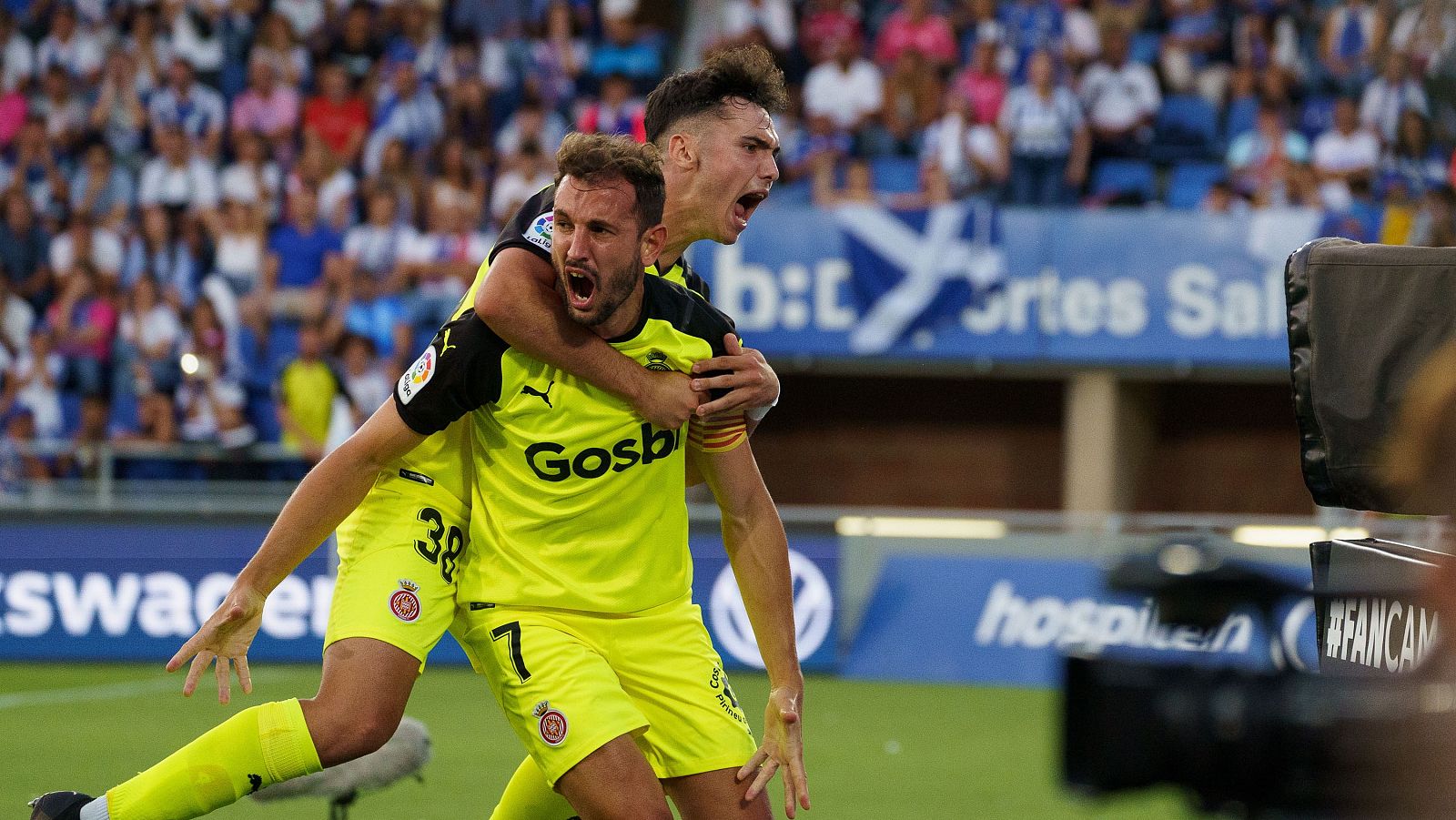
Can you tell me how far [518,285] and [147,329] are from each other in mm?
11741

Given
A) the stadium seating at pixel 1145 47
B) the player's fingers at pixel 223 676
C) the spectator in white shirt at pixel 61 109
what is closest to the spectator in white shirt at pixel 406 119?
the spectator in white shirt at pixel 61 109

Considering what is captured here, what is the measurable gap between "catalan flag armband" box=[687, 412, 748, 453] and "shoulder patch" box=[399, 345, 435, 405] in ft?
2.22

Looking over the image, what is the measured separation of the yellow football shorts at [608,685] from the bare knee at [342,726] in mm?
302

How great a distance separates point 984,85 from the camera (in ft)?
51.9

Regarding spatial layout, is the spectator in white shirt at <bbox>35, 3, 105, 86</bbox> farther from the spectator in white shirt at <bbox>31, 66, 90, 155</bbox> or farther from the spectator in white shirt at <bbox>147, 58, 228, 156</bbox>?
the spectator in white shirt at <bbox>147, 58, 228, 156</bbox>

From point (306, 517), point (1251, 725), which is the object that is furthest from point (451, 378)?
point (1251, 725)

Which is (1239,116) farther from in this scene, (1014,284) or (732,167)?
(732,167)

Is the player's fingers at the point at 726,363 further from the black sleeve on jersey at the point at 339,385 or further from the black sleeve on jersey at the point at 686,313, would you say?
the black sleeve on jersey at the point at 339,385

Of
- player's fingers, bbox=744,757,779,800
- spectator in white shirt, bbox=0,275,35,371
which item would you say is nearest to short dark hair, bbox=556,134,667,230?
player's fingers, bbox=744,757,779,800

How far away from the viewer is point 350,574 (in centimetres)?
462

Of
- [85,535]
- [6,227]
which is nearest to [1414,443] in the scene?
[85,535]

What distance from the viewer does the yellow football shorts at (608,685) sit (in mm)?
4328

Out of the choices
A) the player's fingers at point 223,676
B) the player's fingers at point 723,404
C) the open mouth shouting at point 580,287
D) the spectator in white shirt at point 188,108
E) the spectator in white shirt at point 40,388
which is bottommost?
the spectator in white shirt at point 40,388

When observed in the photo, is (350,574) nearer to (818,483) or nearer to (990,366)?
(990,366)
